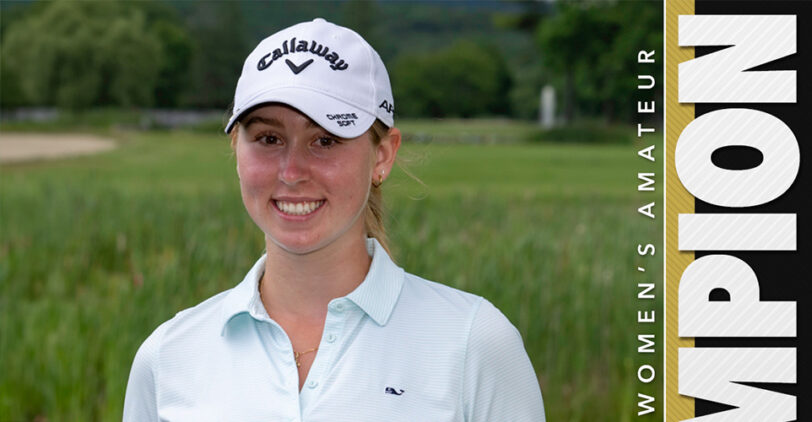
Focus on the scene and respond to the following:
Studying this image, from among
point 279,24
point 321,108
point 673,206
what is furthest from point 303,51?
point 279,24

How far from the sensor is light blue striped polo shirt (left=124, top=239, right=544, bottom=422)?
1.65m

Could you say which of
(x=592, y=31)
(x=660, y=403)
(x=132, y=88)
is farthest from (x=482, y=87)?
(x=660, y=403)

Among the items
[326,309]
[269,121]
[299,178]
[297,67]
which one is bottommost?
[326,309]

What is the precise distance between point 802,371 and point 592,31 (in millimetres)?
45712

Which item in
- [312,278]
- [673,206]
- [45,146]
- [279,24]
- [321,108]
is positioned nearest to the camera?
[321,108]

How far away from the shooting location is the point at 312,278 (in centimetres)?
176

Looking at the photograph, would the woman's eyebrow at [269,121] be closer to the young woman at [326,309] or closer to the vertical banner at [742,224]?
the young woman at [326,309]

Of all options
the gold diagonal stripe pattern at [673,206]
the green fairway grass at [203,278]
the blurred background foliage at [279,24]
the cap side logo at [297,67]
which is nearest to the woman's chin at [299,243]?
the cap side logo at [297,67]

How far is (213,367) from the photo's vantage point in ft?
5.78

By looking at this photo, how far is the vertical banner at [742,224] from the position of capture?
144 inches

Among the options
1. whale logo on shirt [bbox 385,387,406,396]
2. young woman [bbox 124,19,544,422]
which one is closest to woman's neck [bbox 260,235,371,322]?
young woman [bbox 124,19,544,422]

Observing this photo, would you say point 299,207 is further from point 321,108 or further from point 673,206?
point 673,206

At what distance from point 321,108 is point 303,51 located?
0.48ft

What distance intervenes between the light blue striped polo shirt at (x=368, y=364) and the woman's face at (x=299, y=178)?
15 centimetres
